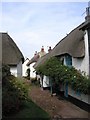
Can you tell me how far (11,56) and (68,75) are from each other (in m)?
11.5

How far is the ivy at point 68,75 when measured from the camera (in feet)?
47.8

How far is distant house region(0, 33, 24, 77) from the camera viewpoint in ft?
85.5

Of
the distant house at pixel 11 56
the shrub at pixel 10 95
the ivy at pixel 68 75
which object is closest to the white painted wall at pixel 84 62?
the ivy at pixel 68 75

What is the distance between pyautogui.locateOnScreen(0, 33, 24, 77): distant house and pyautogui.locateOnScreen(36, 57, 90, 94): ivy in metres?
4.96

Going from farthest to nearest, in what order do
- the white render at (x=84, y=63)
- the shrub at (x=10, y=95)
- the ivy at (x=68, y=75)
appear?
the white render at (x=84, y=63), the ivy at (x=68, y=75), the shrub at (x=10, y=95)

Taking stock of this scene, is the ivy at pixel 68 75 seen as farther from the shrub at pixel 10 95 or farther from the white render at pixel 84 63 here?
the shrub at pixel 10 95

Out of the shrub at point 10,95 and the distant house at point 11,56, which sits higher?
the distant house at point 11,56

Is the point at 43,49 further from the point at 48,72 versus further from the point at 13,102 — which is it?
the point at 13,102

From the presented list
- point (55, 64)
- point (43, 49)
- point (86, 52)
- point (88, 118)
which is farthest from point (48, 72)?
point (43, 49)

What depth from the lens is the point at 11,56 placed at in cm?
2684

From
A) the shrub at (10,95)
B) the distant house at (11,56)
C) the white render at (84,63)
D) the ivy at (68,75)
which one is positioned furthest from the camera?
the distant house at (11,56)

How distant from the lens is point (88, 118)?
12.8 metres

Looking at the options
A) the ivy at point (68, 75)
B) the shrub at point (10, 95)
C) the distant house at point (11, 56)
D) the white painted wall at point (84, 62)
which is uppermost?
the distant house at point (11, 56)

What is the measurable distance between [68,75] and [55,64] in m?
3.54
